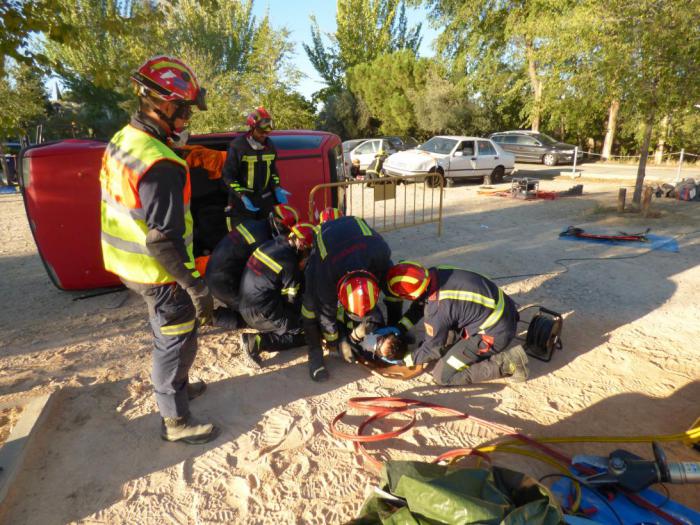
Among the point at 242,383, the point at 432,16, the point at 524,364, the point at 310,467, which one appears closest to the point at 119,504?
the point at 310,467

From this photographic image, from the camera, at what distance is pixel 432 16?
82.1 ft

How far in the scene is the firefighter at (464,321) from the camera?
3275mm

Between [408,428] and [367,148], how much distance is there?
548 inches

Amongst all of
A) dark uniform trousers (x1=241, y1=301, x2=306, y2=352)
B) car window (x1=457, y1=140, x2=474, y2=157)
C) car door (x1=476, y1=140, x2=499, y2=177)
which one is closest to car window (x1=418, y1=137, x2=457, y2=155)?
car window (x1=457, y1=140, x2=474, y2=157)

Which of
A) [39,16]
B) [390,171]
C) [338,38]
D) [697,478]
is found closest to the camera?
[697,478]

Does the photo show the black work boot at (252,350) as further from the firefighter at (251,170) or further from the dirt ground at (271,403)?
the firefighter at (251,170)

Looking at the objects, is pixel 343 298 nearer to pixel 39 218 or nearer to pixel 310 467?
pixel 310 467

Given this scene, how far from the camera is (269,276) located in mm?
3674

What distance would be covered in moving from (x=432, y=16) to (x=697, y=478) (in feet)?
89.6

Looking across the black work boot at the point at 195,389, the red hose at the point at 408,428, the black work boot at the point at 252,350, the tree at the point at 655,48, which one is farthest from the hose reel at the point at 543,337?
the tree at the point at 655,48

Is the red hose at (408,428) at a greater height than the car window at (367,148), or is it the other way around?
the car window at (367,148)

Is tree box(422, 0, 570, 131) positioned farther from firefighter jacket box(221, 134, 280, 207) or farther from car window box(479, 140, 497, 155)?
firefighter jacket box(221, 134, 280, 207)

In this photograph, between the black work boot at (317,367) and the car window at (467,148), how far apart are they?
11229 millimetres

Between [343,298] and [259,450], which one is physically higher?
[343,298]
